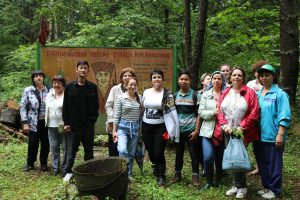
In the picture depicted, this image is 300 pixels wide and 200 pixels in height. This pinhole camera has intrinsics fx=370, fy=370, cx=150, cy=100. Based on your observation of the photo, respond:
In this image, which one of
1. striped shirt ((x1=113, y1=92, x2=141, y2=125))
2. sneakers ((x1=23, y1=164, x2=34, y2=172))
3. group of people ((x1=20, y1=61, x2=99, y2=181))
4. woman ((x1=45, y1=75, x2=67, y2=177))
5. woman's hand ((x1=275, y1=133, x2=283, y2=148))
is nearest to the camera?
woman's hand ((x1=275, y1=133, x2=283, y2=148))

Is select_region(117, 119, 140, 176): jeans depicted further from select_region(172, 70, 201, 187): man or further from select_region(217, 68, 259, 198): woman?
select_region(217, 68, 259, 198): woman

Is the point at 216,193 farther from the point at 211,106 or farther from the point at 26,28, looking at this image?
the point at 26,28

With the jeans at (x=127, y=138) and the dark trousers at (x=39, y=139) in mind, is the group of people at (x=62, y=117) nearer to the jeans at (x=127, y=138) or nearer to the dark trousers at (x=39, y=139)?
the dark trousers at (x=39, y=139)

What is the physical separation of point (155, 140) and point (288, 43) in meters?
4.08

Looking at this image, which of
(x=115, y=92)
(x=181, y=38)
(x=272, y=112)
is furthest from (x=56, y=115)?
(x=181, y=38)

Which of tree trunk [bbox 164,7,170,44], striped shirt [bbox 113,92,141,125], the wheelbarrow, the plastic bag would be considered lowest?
the wheelbarrow

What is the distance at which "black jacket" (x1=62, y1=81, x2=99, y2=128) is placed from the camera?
616 cm

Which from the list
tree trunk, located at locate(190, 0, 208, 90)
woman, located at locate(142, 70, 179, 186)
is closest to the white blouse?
woman, located at locate(142, 70, 179, 186)

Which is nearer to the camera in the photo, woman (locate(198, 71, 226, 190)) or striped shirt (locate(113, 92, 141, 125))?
woman (locate(198, 71, 226, 190))

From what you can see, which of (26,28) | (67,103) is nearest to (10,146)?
(67,103)

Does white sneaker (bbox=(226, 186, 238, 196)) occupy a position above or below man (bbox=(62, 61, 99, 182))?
below

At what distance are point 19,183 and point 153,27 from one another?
22.6 feet

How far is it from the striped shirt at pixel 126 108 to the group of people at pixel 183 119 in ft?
0.05

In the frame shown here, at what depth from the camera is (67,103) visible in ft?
20.3
